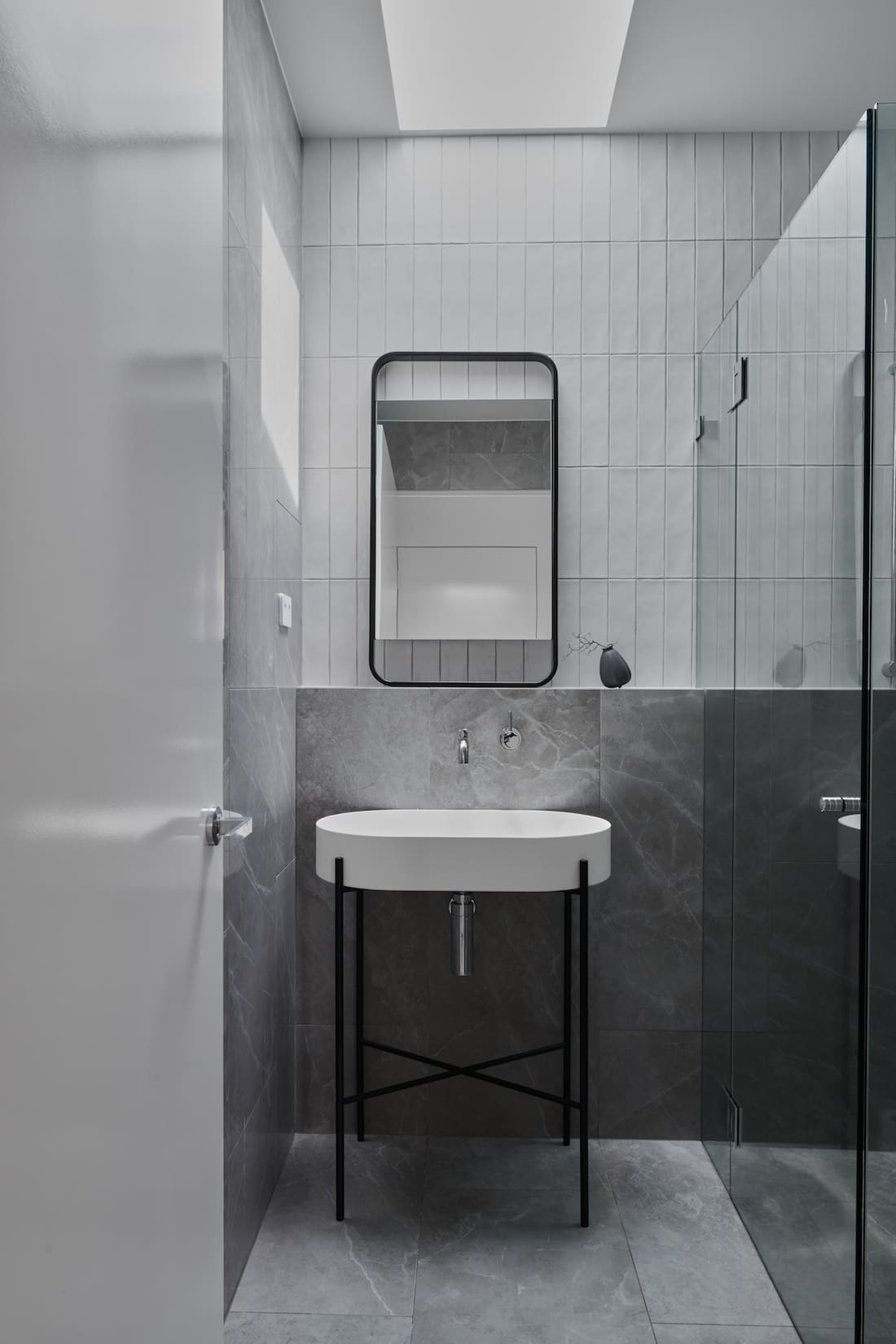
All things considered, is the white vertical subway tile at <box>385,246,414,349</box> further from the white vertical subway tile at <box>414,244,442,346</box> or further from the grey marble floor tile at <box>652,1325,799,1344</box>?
the grey marble floor tile at <box>652,1325,799,1344</box>

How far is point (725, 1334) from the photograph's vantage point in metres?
1.57

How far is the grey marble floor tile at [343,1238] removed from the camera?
166cm

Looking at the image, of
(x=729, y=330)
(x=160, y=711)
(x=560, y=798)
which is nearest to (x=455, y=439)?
(x=729, y=330)

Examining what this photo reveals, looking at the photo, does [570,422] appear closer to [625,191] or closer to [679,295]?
[679,295]

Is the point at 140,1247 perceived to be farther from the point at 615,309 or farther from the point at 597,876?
the point at 615,309

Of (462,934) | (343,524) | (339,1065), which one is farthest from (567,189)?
(339,1065)

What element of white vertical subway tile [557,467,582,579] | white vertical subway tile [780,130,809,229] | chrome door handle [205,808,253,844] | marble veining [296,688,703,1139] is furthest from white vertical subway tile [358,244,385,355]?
chrome door handle [205,808,253,844]

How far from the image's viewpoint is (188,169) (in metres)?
0.99

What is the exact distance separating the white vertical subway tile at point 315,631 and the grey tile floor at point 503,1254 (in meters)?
1.21

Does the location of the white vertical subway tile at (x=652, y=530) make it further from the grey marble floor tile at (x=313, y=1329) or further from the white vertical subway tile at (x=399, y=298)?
the grey marble floor tile at (x=313, y=1329)

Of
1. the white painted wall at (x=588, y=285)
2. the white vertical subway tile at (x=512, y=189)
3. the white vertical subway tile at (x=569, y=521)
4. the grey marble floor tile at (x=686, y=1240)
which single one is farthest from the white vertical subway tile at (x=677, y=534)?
the grey marble floor tile at (x=686, y=1240)

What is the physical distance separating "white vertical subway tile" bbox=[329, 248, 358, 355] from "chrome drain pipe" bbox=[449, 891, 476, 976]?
4.83 feet

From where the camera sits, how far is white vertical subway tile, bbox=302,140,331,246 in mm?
2383

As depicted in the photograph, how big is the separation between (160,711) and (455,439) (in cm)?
163
